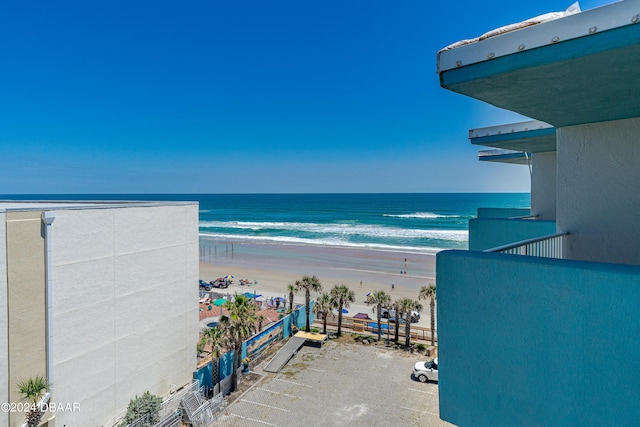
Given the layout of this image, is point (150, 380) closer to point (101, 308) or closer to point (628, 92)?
point (101, 308)

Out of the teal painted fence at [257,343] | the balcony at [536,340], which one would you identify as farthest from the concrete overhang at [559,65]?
the teal painted fence at [257,343]

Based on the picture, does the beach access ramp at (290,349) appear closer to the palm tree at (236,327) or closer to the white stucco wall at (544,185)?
the palm tree at (236,327)

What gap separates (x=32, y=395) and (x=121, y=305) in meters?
3.12

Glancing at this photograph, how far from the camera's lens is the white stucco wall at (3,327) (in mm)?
8789

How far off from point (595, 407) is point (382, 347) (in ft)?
55.2

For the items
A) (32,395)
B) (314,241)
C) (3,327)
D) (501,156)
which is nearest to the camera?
(3,327)

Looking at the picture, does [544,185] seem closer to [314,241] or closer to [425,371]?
[425,371]

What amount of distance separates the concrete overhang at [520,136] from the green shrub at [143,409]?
12512 millimetres

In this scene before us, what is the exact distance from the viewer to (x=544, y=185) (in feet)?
33.1

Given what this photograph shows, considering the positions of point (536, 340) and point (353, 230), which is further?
point (353, 230)

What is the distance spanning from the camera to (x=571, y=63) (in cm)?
264

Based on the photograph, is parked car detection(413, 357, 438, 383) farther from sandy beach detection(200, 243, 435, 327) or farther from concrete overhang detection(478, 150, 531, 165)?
concrete overhang detection(478, 150, 531, 165)

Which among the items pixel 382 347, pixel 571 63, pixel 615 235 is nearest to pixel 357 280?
pixel 382 347

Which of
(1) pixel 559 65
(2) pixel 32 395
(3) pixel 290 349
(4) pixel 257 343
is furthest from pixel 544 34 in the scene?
(4) pixel 257 343
